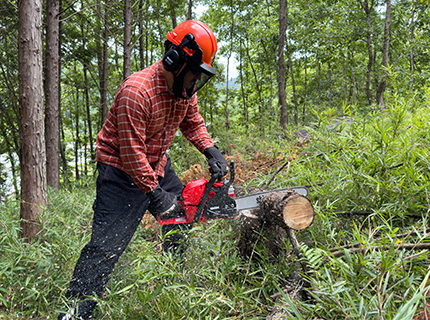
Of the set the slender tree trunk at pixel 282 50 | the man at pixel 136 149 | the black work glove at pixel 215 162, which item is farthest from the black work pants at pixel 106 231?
the slender tree trunk at pixel 282 50

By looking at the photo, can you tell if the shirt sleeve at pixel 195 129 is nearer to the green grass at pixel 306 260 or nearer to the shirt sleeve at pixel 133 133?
the shirt sleeve at pixel 133 133

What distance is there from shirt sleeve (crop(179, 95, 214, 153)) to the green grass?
0.77 meters

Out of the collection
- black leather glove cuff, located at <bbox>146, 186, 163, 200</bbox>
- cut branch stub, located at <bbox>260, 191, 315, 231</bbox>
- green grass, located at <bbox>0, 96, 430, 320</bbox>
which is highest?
black leather glove cuff, located at <bbox>146, 186, 163, 200</bbox>

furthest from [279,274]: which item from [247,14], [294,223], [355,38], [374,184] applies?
[247,14]

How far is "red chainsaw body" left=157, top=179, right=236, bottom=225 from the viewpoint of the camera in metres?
2.20

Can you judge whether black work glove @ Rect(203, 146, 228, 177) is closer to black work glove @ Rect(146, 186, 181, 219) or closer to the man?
the man

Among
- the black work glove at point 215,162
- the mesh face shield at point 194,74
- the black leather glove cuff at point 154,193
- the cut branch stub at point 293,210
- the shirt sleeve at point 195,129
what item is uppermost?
the mesh face shield at point 194,74

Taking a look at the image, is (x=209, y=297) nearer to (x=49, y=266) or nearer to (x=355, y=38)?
(x=49, y=266)

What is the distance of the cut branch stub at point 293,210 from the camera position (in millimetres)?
1717

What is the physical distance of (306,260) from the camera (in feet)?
5.35

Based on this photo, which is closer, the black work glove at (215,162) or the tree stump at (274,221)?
the tree stump at (274,221)

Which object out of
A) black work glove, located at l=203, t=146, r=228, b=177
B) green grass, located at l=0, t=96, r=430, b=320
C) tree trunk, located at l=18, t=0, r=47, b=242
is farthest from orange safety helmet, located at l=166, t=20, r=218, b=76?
tree trunk, located at l=18, t=0, r=47, b=242

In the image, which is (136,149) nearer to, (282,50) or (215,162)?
(215,162)

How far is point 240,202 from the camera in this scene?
2229 millimetres
